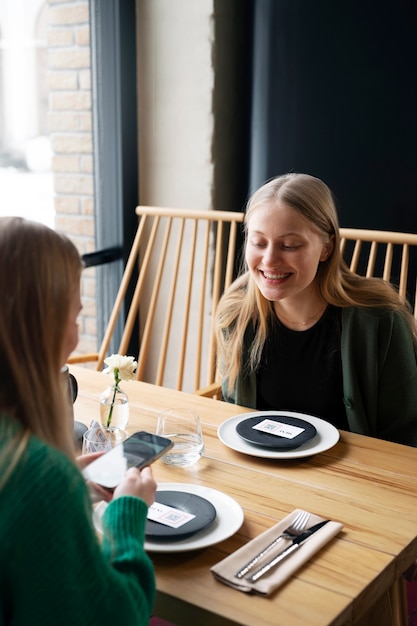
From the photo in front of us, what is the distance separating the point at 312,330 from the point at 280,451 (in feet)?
1.72

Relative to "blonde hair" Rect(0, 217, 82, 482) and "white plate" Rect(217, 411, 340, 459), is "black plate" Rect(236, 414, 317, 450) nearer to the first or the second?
"white plate" Rect(217, 411, 340, 459)

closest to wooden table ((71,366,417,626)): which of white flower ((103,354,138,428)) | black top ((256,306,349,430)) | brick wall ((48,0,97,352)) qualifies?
white flower ((103,354,138,428))

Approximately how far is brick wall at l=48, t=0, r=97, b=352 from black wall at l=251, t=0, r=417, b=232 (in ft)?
2.16

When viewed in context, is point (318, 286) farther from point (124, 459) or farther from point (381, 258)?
point (124, 459)

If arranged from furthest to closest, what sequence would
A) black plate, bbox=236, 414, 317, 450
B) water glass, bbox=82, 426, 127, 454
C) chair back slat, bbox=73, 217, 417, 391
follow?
chair back slat, bbox=73, 217, 417, 391 < black plate, bbox=236, 414, 317, 450 < water glass, bbox=82, 426, 127, 454

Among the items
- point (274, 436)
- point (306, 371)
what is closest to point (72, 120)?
point (306, 371)

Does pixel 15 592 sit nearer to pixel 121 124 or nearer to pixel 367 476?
pixel 367 476

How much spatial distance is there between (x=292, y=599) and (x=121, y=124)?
2266mm

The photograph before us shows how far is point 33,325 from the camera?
893mm

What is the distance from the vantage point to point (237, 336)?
199cm

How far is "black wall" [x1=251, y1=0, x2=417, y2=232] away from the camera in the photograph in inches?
97.3

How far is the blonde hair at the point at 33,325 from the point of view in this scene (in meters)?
0.88

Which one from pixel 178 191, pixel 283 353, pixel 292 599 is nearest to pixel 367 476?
pixel 292 599

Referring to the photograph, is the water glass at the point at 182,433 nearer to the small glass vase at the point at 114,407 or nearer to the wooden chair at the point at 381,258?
the small glass vase at the point at 114,407
